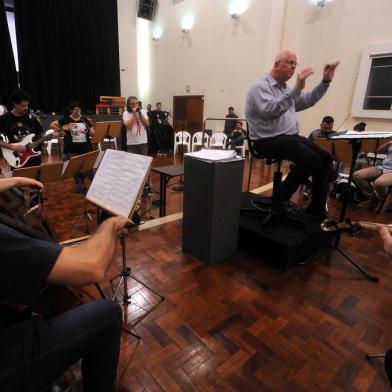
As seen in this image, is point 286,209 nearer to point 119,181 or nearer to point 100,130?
point 119,181

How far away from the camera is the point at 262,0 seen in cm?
638

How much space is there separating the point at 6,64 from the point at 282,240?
9026 millimetres

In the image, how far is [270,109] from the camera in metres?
2.05

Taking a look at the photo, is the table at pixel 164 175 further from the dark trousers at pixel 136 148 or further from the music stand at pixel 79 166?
the dark trousers at pixel 136 148

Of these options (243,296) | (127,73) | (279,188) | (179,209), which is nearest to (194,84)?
(127,73)

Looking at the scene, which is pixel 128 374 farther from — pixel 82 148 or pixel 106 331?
pixel 82 148

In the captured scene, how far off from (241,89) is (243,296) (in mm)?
6564

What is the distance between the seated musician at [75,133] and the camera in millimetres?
3923

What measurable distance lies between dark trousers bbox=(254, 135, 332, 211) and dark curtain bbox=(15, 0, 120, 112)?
27.9 ft

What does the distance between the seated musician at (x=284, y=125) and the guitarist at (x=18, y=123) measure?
264 cm

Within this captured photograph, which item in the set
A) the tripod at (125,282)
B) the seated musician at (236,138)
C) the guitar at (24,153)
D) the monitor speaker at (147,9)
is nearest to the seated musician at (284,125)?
the seated musician at (236,138)

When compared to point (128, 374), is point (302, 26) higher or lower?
higher

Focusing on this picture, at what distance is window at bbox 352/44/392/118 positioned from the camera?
5.22 m

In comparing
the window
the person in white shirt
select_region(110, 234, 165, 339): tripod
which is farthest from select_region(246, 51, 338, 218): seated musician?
the window
